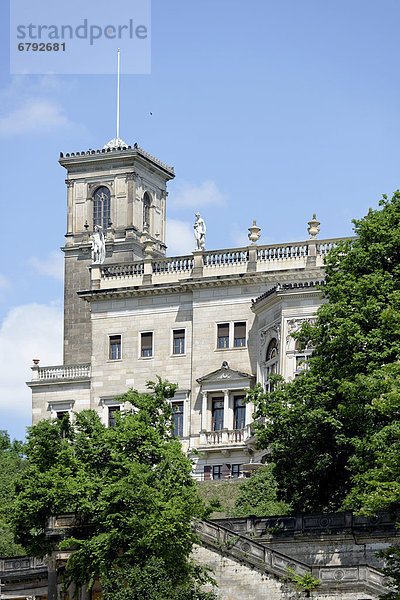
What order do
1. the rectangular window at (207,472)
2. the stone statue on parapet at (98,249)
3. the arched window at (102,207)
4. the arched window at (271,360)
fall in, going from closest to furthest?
the arched window at (271,360) → the rectangular window at (207,472) → the stone statue on parapet at (98,249) → the arched window at (102,207)

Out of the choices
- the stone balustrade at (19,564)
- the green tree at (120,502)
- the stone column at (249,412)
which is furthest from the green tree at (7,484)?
the stone column at (249,412)

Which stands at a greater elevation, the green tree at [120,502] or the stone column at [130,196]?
the stone column at [130,196]

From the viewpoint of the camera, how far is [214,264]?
292 ft

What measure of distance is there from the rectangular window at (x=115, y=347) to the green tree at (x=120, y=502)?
96.4ft

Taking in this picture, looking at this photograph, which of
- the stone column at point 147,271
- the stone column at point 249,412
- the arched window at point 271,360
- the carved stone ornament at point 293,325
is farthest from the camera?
the stone column at point 147,271

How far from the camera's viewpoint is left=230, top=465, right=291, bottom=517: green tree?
208 ft

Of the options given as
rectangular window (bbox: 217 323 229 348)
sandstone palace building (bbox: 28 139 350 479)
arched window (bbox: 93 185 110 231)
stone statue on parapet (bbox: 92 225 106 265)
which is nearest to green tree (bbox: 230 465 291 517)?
sandstone palace building (bbox: 28 139 350 479)

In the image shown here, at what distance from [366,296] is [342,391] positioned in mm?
4940

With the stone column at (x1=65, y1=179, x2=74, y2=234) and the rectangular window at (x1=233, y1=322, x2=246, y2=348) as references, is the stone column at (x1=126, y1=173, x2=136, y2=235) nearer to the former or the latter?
the stone column at (x1=65, y1=179, x2=74, y2=234)

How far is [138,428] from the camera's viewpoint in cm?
5838

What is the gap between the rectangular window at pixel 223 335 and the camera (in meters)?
87.8

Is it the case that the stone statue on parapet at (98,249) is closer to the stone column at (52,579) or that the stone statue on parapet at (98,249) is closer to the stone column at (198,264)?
the stone column at (198,264)

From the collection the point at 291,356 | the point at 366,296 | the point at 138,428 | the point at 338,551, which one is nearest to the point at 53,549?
the point at 138,428

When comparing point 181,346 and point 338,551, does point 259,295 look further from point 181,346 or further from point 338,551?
point 338,551
